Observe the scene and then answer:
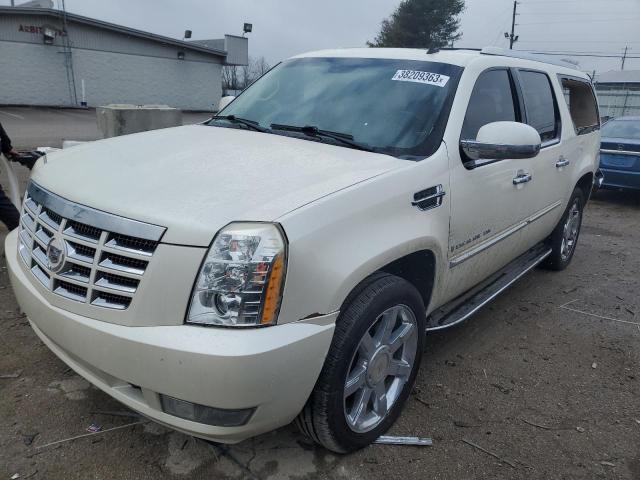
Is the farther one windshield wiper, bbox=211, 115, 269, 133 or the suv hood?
windshield wiper, bbox=211, 115, 269, 133

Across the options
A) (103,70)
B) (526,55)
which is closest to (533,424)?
(526,55)

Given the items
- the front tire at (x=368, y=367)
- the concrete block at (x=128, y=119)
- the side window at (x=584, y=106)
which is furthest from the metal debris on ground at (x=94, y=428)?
the concrete block at (x=128, y=119)

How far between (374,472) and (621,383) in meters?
1.87

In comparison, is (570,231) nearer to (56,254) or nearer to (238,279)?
(238,279)

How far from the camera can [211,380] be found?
6.05 ft

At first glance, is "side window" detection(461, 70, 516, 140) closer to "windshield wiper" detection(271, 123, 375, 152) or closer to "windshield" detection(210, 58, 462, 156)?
"windshield" detection(210, 58, 462, 156)

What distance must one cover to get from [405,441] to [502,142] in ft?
5.28

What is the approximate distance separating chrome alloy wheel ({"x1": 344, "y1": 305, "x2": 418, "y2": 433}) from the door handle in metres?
1.38

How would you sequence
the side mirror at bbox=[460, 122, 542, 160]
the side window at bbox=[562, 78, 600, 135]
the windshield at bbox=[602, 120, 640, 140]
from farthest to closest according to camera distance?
the windshield at bbox=[602, 120, 640, 140], the side window at bbox=[562, 78, 600, 135], the side mirror at bbox=[460, 122, 542, 160]

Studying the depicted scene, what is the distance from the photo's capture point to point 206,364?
183 cm

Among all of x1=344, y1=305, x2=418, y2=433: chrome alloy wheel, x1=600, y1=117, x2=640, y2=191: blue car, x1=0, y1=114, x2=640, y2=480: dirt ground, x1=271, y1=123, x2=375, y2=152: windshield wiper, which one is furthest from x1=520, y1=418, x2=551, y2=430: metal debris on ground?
x1=600, y1=117, x2=640, y2=191: blue car

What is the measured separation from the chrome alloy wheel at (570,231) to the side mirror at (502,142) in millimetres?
2490

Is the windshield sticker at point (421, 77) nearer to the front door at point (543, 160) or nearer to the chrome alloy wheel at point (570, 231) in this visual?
the front door at point (543, 160)

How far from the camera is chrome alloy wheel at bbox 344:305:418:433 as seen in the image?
2.41 m
